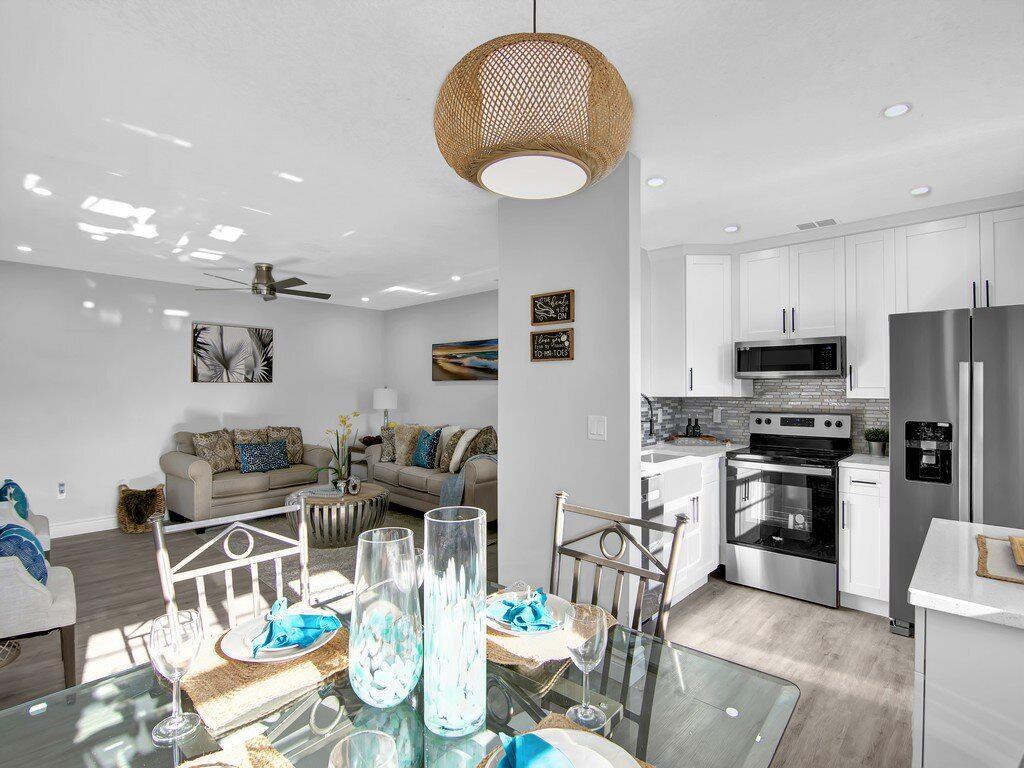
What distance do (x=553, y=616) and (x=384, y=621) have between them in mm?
567

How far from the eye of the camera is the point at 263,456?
18.3 ft

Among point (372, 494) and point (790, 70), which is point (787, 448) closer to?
point (790, 70)

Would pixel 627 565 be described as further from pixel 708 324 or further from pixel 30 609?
pixel 708 324

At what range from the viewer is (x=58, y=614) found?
6.93 ft

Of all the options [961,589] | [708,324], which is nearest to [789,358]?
[708,324]

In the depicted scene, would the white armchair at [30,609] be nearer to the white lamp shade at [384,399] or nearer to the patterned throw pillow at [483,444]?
the patterned throw pillow at [483,444]

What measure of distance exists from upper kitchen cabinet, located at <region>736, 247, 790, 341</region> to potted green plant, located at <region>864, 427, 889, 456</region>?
0.89 m

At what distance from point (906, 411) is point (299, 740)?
3270 millimetres

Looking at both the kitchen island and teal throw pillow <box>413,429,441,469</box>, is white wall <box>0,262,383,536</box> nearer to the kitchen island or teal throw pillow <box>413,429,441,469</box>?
teal throw pillow <box>413,429,441,469</box>

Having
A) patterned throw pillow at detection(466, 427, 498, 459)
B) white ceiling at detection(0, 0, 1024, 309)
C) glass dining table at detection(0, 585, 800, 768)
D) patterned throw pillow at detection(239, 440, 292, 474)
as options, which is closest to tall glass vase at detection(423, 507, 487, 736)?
glass dining table at detection(0, 585, 800, 768)

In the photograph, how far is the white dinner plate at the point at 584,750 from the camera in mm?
799

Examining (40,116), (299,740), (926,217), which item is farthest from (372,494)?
(926,217)

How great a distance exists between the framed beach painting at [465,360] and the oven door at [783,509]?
117 inches

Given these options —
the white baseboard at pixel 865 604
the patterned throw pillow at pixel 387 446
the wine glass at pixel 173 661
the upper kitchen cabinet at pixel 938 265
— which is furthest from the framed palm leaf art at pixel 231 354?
the upper kitchen cabinet at pixel 938 265
